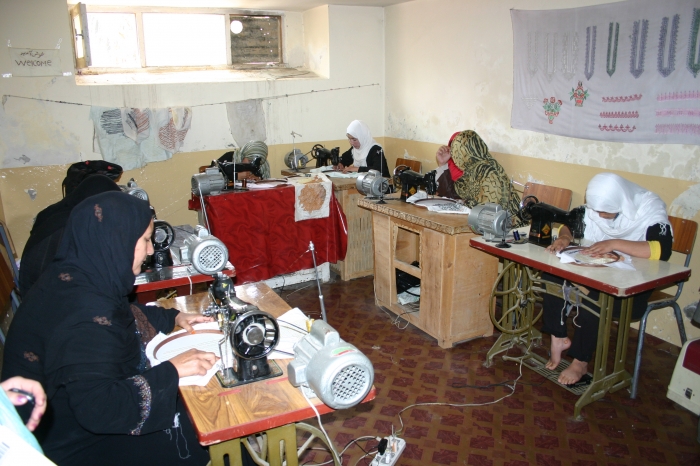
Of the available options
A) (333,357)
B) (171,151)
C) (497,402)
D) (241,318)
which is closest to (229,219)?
(171,151)

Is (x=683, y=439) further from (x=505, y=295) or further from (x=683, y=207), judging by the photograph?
(x=683, y=207)

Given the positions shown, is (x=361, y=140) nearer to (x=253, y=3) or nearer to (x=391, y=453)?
(x=253, y=3)

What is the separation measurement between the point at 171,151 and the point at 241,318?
4.10m

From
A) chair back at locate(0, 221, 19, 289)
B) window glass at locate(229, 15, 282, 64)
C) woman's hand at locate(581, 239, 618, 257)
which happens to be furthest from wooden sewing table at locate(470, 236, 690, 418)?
window glass at locate(229, 15, 282, 64)

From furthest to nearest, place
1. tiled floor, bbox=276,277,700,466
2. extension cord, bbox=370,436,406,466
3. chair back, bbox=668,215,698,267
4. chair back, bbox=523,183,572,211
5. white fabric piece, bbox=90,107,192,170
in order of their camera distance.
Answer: white fabric piece, bbox=90,107,192,170
chair back, bbox=523,183,572,211
chair back, bbox=668,215,698,267
tiled floor, bbox=276,277,700,466
extension cord, bbox=370,436,406,466

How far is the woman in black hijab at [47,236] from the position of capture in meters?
2.25

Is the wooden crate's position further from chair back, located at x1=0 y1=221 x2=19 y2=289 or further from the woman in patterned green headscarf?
chair back, located at x1=0 y1=221 x2=19 y2=289

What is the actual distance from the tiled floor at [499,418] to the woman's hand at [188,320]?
0.91 metres

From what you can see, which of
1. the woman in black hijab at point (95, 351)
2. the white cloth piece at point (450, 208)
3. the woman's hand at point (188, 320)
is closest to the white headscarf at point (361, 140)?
the white cloth piece at point (450, 208)

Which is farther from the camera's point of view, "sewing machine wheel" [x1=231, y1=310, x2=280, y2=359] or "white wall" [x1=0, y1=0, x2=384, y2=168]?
"white wall" [x1=0, y1=0, x2=384, y2=168]

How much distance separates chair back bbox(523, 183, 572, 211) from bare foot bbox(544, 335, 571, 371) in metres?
1.13

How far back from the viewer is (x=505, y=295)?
3.09 meters

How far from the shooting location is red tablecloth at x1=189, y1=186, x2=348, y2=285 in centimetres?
386

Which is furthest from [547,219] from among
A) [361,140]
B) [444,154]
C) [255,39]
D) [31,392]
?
[255,39]
